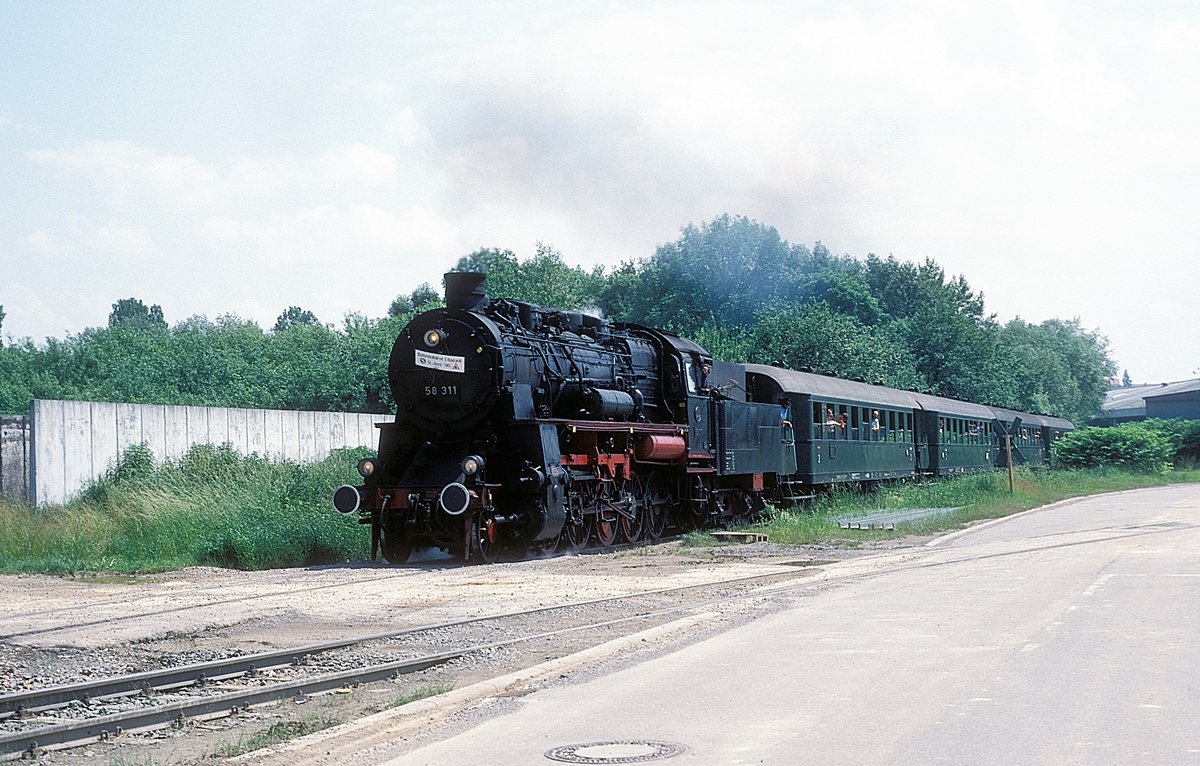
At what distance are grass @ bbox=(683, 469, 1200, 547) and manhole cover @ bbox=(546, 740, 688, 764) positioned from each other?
14.5 meters

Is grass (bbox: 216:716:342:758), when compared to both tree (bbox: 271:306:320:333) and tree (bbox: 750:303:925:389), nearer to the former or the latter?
tree (bbox: 750:303:925:389)

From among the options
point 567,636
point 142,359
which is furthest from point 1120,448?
point 567,636

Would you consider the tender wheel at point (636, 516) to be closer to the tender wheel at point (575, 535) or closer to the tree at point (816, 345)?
the tender wheel at point (575, 535)

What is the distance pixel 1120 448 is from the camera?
2029 inches

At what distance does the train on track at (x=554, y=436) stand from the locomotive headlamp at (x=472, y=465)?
0.19 feet

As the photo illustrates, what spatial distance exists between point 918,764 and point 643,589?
8977mm

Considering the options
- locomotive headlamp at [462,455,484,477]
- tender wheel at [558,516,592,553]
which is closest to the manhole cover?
locomotive headlamp at [462,455,484,477]

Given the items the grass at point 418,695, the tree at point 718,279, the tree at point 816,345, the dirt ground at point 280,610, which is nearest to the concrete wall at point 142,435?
the dirt ground at point 280,610

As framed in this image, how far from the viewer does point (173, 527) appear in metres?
20.2

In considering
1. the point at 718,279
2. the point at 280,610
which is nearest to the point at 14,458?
the point at 280,610

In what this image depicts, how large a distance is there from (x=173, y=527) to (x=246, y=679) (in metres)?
12.0

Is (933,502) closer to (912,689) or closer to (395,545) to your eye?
(395,545)

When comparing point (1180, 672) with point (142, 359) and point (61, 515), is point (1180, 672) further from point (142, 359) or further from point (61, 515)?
point (142, 359)

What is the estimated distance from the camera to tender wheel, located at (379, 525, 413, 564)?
18625 mm
